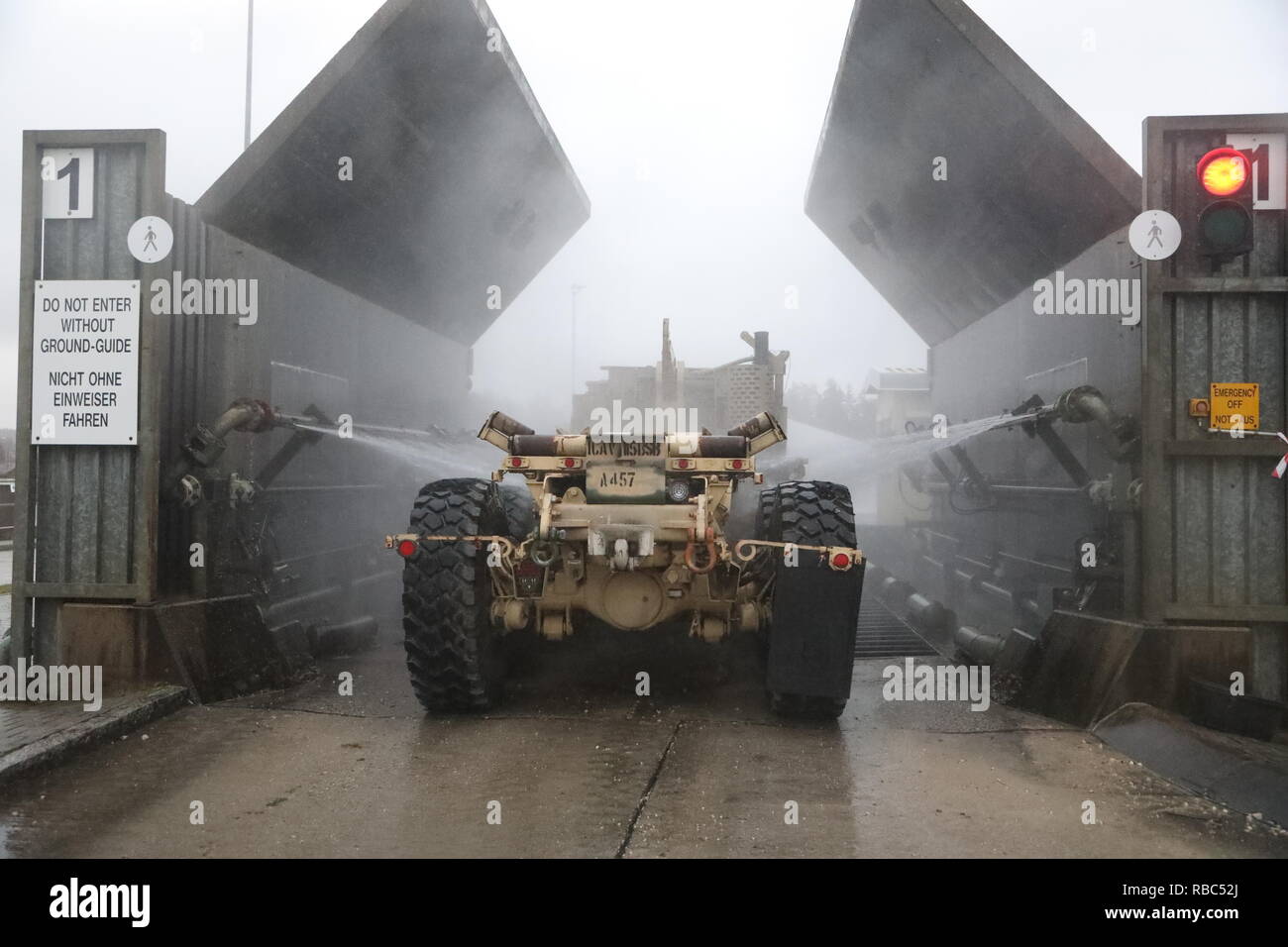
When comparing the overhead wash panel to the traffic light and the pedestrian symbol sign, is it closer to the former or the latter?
the pedestrian symbol sign

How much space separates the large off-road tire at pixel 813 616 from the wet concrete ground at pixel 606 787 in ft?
1.09

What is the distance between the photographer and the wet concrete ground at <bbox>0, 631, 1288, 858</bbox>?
171 inches

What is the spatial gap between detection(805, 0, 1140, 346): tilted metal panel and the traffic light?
0.93m

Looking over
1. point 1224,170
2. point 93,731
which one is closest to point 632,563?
point 93,731

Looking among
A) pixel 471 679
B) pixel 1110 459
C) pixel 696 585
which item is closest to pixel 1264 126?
pixel 1110 459

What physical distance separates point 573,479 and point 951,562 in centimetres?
765

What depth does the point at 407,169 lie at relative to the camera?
9.77 meters

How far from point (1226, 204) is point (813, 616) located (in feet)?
12.5

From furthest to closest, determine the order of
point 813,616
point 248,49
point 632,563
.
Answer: point 248,49
point 813,616
point 632,563

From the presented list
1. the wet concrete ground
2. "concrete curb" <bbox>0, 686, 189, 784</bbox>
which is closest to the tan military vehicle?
the wet concrete ground

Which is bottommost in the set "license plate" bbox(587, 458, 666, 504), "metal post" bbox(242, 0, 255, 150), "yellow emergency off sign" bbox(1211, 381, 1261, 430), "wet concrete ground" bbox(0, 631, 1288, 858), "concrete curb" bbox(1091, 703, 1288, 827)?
"wet concrete ground" bbox(0, 631, 1288, 858)

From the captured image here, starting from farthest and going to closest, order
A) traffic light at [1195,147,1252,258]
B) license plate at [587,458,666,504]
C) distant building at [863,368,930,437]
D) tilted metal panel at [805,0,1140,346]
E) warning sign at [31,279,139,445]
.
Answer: distant building at [863,368,930,437] → tilted metal panel at [805,0,1140,346] → warning sign at [31,279,139,445] → license plate at [587,458,666,504] → traffic light at [1195,147,1252,258]

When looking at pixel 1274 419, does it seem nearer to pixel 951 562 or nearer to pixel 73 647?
pixel 951 562

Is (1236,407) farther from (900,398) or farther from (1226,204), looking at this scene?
(900,398)
